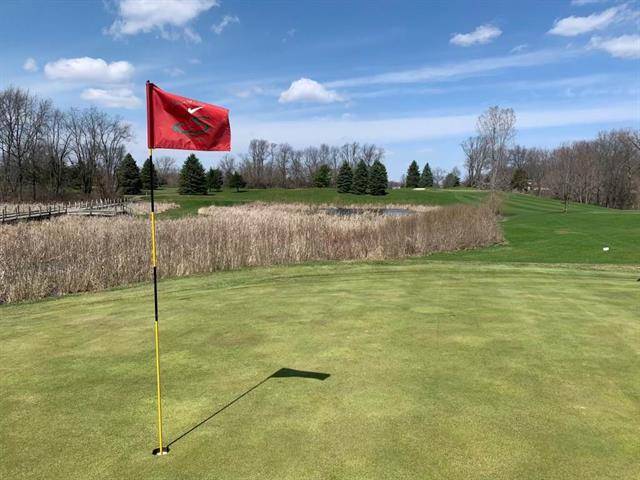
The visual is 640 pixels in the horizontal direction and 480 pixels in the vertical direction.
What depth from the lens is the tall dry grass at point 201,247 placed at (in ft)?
43.1

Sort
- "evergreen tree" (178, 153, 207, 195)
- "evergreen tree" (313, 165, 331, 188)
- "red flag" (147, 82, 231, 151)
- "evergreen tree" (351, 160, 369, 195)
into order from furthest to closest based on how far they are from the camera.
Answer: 1. "evergreen tree" (313, 165, 331, 188)
2. "evergreen tree" (351, 160, 369, 195)
3. "evergreen tree" (178, 153, 207, 195)
4. "red flag" (147, 82, 231, 151)

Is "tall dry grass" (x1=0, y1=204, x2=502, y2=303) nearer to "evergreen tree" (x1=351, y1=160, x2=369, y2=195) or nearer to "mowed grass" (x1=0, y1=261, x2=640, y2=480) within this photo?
"mowed grass" (x1=0, y1=261, x2=640, y2=480)

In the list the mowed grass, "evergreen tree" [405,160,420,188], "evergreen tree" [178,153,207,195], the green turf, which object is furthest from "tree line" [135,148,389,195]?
the mowed grass

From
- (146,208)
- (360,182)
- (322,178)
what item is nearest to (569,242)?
(146,208)

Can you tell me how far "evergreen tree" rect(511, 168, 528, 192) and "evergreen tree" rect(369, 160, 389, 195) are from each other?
86.9ft

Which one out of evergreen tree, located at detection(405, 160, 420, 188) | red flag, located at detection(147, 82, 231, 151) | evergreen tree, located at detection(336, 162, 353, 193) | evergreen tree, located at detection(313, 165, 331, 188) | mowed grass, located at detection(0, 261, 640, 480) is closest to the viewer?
mowed grass, located at detection(0, 261, 640, 480)

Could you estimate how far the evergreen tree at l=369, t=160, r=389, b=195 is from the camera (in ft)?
296

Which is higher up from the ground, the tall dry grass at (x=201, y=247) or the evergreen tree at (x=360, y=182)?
the evergreen tree at (x=360, y=182)

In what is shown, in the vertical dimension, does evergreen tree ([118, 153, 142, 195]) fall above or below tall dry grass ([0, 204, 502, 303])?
above

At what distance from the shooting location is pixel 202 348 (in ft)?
17.6

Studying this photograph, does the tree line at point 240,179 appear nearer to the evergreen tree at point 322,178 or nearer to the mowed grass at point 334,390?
the evergreen tree at point 322,178

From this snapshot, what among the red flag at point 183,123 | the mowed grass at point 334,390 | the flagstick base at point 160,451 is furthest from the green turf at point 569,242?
the flagstick base at point 160,451

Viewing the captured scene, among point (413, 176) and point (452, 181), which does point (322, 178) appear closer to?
point (413, 176)

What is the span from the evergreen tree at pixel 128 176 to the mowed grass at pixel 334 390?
3155 inches
